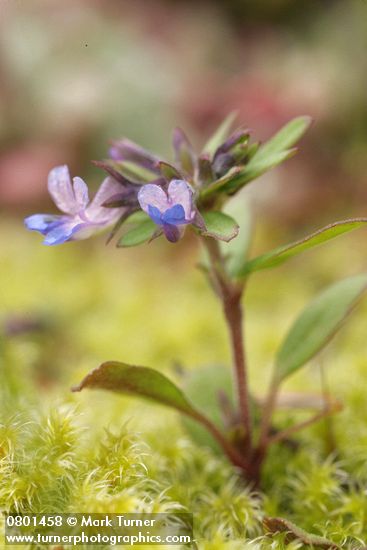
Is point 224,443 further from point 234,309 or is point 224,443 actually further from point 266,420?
point 234,309

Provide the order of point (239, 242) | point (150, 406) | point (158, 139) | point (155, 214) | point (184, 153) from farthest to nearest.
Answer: point (158, 139) → point (150, 406) → point (239, 242) → point (184, 153) → point (155, 214)

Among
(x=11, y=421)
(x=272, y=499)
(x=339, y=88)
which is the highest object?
(x=339, y=88)

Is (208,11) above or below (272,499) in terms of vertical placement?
above

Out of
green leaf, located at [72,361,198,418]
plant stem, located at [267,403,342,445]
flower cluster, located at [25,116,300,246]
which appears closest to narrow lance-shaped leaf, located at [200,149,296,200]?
flower cluster, located at [25,116,300,246]

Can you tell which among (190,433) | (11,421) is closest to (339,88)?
(190,433)

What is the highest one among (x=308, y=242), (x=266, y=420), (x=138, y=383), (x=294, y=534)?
(x=308, y=242)

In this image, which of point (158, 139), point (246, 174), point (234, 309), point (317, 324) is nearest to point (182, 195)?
point (246, 174)

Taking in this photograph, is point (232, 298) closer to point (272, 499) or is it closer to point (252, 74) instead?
point (272, 499)
